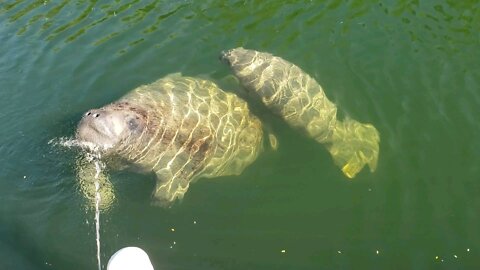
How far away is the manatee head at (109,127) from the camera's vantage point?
8.16m

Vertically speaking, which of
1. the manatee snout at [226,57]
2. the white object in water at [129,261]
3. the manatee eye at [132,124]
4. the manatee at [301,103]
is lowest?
the manatee at [301,103]

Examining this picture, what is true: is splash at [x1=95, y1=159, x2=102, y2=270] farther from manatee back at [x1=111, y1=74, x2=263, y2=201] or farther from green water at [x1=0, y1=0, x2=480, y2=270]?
manatee back at [x1=111, y1=74, x2=263, y2=201]

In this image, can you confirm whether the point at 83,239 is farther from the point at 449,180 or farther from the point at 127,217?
the point at 449,180

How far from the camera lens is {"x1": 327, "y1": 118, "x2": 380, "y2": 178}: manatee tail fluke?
898 cm

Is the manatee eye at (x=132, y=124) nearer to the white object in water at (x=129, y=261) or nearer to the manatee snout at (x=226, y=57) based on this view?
the manatee snout at (x=226, y=57)

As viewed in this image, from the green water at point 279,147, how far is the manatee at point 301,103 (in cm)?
24

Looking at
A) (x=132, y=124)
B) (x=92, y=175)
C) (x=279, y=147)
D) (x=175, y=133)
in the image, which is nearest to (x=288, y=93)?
(x=279, y=147)

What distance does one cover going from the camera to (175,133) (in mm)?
8867

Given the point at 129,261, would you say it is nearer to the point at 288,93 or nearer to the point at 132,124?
the point at 132,124

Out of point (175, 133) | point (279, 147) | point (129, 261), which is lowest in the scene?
point (279, 147)

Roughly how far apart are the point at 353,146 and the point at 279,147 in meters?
1.31

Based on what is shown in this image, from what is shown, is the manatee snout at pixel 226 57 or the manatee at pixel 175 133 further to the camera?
the manatee snout at pixel 226 57

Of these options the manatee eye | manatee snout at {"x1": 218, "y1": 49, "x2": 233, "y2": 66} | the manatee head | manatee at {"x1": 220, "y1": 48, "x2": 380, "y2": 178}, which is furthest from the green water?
the manatee eye

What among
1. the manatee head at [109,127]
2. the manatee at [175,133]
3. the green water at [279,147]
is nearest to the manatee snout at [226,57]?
the green water at [279,147]
